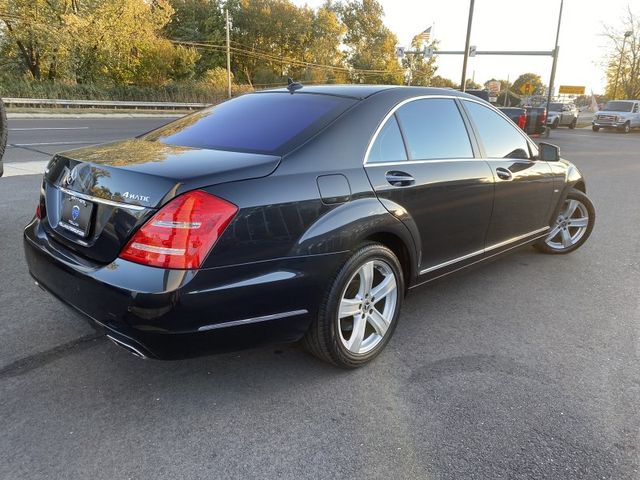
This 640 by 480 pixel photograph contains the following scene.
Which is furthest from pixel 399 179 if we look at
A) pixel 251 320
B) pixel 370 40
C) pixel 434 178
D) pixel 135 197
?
pixel 370 40

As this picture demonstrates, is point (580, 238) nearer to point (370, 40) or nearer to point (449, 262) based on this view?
point (449, 262)

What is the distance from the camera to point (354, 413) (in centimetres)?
255

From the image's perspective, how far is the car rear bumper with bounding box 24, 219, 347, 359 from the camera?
2188mm

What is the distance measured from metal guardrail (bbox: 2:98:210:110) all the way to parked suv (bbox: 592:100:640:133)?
23.0m

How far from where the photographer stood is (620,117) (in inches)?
1184

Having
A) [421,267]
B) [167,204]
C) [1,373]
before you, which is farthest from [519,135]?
[1,373]

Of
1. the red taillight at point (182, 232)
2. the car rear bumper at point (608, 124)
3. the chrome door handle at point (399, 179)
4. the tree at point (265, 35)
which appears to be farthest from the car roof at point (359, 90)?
the tree at point (265, 35)

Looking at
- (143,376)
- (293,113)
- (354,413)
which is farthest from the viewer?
(293,113)

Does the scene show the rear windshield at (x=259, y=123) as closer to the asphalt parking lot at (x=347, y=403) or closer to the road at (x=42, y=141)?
the asphalt parking lot at (x=347, y=403)

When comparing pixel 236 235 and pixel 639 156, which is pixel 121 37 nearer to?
pixel 639 156

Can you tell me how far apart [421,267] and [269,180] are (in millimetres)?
1346

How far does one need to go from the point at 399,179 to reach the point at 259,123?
35.2 inches

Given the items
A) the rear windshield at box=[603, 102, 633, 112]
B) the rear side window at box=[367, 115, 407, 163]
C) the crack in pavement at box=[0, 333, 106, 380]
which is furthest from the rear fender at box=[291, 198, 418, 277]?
the rear windshield at box=[603, 102, 633, 112]

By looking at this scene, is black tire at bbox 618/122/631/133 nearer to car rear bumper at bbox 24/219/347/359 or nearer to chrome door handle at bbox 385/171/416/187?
chrome door handle at bbox 385/171/416/187
